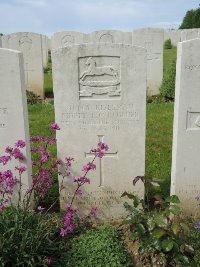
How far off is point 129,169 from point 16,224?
154 centimetres

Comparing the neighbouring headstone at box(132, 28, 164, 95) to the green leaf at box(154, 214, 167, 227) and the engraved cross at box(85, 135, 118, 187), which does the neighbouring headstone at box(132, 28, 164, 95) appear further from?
the green leaf at box(154, 214, 167, 227)

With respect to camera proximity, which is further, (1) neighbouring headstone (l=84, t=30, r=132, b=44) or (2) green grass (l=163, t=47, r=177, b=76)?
(2) green grass (l=163, t=47, r=177, b=76)

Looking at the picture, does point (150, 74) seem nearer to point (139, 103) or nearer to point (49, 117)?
point (49, 117)

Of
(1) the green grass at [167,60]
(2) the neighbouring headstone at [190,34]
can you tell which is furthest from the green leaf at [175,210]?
(2) the neighbouring headstone at [190,34]

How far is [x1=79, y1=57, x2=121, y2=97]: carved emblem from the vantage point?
12.4 feet

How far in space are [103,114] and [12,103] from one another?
1.02 meters

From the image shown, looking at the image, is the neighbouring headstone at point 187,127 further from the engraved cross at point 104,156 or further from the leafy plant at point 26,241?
the leafy plant at point 26,241

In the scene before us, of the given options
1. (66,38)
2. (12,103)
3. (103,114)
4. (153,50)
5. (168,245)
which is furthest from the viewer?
(66,38)

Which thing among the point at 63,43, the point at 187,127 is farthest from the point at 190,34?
the point at 187,127

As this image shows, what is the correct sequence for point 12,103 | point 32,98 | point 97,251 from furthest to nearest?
point 32,98
point 12,103
point 97,251

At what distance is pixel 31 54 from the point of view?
35.0 ft

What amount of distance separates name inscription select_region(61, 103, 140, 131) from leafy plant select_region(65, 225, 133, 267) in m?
1.20

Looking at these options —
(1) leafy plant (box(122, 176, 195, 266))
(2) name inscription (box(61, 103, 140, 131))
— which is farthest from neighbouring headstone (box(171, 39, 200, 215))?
(1) leafy plant (box(122, 176, 195, 266))

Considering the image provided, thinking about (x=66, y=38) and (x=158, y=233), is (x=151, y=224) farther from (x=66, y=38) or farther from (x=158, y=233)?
(x=66, y=38)
